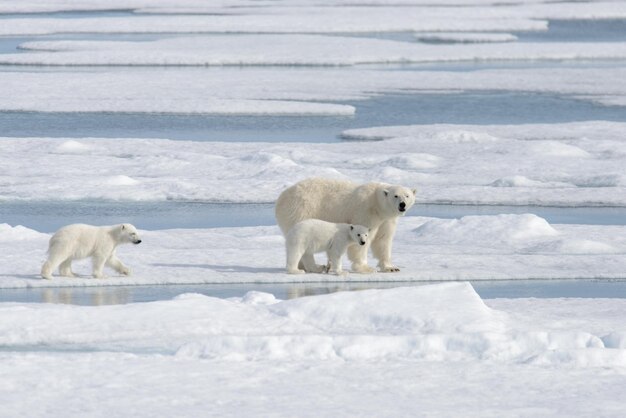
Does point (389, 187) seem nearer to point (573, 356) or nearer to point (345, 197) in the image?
point (345, 197)

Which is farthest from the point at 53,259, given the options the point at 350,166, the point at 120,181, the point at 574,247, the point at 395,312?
the point at 350,166

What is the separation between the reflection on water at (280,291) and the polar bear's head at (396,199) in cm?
47

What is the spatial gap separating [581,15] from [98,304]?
32.0 metres

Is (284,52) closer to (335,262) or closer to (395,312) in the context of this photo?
(335,262)

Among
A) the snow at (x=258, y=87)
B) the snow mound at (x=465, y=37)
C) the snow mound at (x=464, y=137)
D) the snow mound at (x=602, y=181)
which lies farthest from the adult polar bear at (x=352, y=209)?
the snow mound at (x=465, y=37)

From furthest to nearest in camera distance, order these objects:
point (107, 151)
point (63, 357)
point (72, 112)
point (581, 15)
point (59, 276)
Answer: point (581, 15) < point (72, 112) < point (107, 151) < point (59, 276) < point (63, 357)

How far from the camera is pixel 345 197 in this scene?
8406 mm

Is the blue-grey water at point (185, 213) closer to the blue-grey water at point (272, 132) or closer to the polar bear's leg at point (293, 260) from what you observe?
the blue-grey water at point (272, 132)

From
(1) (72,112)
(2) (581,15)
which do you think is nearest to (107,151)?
(1) (72,112)

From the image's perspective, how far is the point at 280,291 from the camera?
781cm

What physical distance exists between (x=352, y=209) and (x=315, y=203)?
0.24 meters

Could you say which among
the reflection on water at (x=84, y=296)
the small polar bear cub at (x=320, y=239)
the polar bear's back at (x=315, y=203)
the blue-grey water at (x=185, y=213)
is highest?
the polar bear's back at (x=315, y=203)

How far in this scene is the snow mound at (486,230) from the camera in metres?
9.61

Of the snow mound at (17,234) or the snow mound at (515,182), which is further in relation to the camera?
the snow mound at (515,182)
